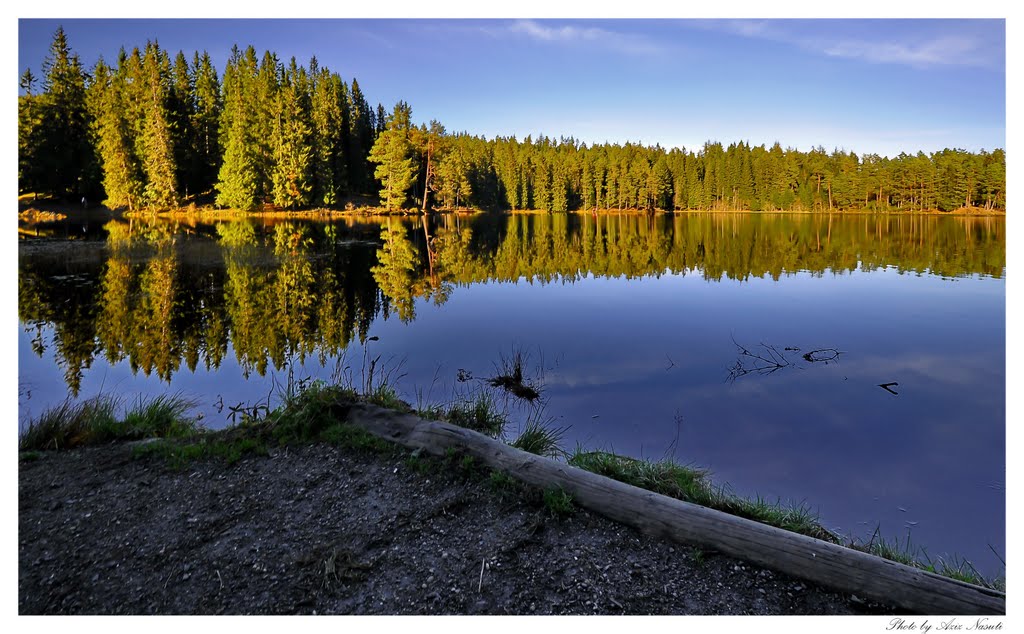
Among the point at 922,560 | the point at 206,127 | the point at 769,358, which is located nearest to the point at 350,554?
the point at 922,560

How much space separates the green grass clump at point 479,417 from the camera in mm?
6602

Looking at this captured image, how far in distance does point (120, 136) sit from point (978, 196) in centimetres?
8020

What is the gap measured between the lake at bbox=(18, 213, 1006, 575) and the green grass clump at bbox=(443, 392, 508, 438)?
2.07 ft

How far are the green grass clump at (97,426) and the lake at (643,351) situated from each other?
59cm

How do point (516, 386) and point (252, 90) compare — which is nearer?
point (516, 386)

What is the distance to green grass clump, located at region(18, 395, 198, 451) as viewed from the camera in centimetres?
579

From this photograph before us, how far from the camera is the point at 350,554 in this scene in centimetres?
378

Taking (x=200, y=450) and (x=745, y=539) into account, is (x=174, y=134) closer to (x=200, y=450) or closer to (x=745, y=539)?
(x=200, y=450)

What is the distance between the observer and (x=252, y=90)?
161ft

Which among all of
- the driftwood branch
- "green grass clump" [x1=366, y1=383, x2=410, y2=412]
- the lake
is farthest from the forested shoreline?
"green grass clump" [x1=366, y1=383, x2=410, y2=412]

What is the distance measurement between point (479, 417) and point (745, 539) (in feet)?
11.9

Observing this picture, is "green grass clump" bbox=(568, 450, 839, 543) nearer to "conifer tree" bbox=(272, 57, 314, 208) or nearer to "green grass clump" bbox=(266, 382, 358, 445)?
"green grass clump" bbox=(266, 382, 358, 445)

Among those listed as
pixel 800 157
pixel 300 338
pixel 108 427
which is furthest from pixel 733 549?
pixel 800 157
